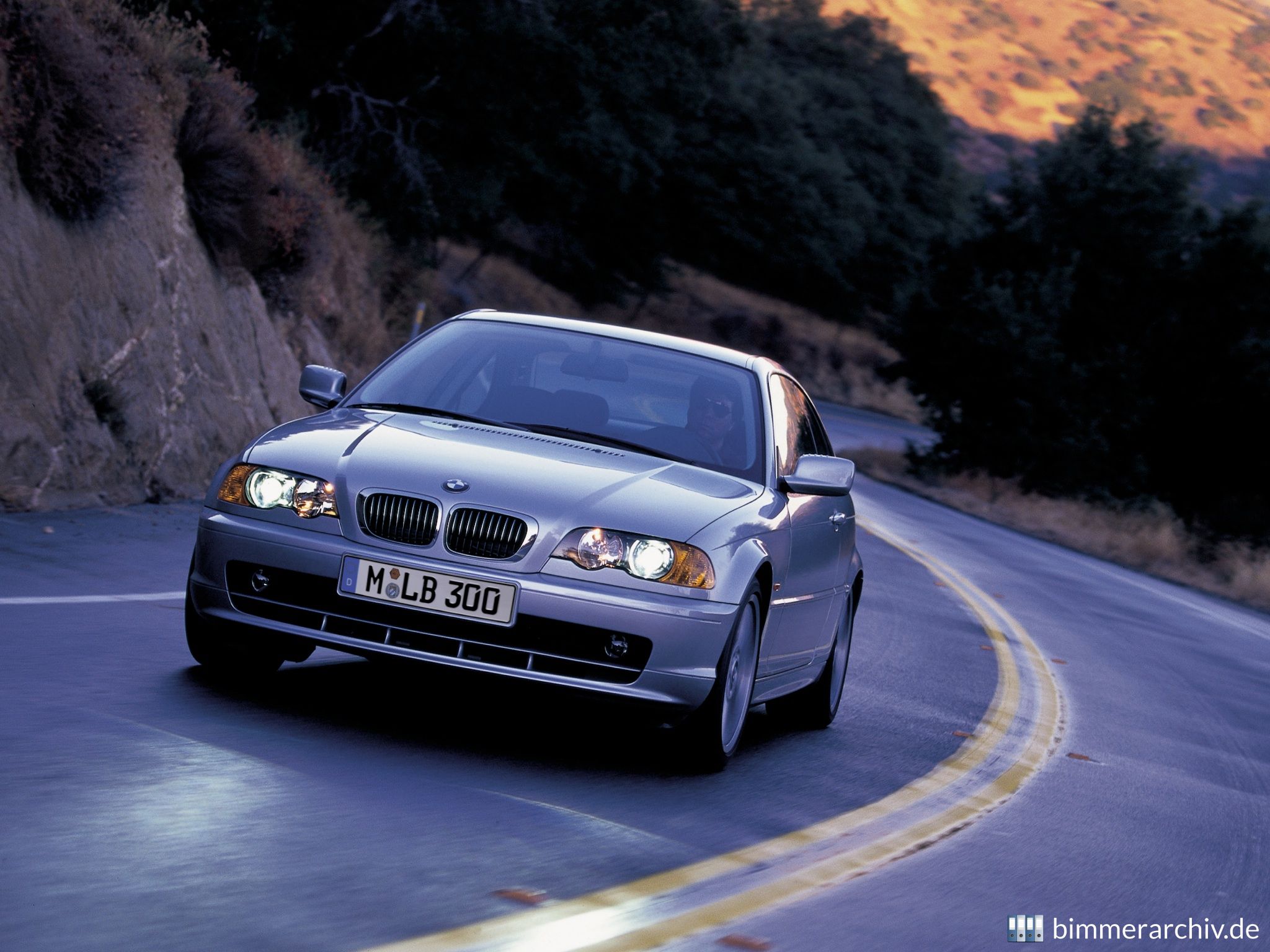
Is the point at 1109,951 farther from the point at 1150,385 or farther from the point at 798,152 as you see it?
the point at 798,152

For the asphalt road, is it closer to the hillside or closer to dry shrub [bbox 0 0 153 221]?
dry shrub [bbox 0 0 153 221]

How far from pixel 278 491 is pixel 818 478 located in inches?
88.0

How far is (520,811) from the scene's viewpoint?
5379 millimetres

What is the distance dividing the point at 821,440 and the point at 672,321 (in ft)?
223

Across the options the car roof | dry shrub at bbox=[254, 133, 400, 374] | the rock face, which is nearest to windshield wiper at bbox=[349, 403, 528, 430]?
the car roof

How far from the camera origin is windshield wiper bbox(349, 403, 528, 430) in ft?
22.8

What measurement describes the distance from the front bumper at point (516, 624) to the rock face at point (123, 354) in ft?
18.1

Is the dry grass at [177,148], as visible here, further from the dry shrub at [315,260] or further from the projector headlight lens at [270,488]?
the projector headlight lens at [270,488]

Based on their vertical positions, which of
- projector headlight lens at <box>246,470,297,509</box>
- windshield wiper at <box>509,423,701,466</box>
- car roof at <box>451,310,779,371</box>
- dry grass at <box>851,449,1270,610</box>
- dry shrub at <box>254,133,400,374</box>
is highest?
car roof at <box>451,310,779,371</box>

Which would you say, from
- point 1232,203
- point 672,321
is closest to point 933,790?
point 1232,203

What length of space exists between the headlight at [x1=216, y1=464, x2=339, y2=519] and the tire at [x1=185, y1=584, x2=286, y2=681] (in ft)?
1.35

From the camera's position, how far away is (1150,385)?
41656 millimetres

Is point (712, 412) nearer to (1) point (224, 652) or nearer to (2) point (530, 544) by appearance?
(2) point (530, 544)

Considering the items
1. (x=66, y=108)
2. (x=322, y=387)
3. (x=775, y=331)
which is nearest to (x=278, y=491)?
(x=322, y=387)
